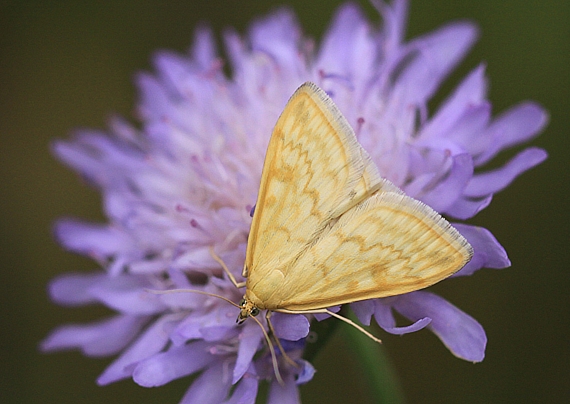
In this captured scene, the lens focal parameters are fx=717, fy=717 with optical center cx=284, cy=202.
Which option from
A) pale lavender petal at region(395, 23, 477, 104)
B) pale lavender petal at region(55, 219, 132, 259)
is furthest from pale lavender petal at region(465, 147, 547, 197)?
pale lavender petal at region(55, 219, 132, 259)

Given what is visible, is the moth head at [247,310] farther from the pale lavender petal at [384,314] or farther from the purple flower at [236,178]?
the pale lavender petal at [384,314]

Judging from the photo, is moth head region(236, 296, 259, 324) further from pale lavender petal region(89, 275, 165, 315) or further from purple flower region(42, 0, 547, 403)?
pale lavender petal region(89, 275, 165, 315)

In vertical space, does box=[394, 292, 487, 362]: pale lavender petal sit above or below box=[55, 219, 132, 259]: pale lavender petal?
below

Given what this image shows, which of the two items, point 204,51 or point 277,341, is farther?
point 204,51

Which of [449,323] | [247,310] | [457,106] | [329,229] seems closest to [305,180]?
[329,229]

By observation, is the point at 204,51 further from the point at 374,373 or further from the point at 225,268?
the point at 374,373

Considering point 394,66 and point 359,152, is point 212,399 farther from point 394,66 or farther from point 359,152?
point 394,66

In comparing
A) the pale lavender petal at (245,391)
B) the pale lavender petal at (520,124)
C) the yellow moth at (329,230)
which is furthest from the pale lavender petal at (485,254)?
the pale lavender petal at (245,391)
